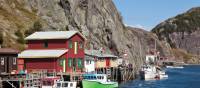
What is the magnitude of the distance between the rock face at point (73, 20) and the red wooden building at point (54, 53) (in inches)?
1008

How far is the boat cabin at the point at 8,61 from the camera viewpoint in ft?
287

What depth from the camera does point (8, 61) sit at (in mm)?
89125

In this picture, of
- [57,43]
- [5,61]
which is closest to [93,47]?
[57,43]

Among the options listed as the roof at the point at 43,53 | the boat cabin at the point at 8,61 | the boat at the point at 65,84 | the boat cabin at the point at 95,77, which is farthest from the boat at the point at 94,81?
the boat cabin at the point at 8,61

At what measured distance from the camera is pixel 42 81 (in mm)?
86688

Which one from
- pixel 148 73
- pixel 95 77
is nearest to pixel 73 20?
pixel 148 73

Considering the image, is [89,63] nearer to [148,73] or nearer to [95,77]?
[95,77]

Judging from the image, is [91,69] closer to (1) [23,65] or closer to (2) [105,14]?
(1) [23,65]

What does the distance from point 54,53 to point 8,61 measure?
13427 mm

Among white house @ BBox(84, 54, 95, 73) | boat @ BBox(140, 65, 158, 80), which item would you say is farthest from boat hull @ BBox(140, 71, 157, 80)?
white house @ BBox(84, 54, 95, 73)

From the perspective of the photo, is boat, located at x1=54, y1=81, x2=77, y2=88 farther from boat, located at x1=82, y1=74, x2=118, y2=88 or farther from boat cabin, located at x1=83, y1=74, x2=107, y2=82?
boat cabin, located at x1=83, y1=74, x2=107, y2=82

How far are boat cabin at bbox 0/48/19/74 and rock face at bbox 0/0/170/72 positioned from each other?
129 feet

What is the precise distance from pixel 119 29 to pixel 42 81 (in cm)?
10659

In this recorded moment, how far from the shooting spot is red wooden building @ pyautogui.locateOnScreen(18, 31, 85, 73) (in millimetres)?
98900
